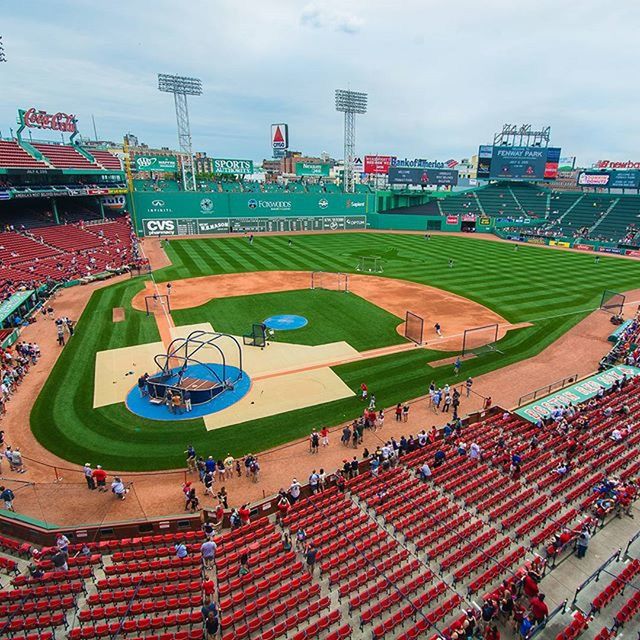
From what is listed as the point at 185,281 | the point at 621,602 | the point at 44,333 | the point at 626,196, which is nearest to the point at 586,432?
the point at 621,602

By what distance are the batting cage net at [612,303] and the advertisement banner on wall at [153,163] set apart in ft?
227

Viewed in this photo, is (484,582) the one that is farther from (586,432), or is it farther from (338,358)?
(338,358)

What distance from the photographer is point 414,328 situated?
32.6 m

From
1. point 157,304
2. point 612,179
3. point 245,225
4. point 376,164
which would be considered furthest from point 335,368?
point 612,179

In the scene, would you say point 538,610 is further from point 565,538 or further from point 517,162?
point 517,162

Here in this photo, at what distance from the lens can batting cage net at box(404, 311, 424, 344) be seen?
31.3 m

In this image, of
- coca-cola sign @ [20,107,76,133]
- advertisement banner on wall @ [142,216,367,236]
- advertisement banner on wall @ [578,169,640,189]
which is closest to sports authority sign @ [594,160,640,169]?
advertisement banner on wall @ [578,169,640,189]

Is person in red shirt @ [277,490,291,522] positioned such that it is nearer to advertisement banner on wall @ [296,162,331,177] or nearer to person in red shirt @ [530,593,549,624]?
person in red shirt @ [530,593,549,624]

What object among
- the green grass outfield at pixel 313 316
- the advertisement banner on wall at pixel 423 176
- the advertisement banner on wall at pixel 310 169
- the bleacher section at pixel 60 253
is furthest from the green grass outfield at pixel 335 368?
the advertisement banner on wall at pixel 310 169

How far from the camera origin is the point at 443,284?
46.6 meters

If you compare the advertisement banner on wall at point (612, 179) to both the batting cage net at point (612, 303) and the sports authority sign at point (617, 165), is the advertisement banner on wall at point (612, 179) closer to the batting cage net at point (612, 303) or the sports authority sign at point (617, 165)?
the sports authority sign at point (617, 165)

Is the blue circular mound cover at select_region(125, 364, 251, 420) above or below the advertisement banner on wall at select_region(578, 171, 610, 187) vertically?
below

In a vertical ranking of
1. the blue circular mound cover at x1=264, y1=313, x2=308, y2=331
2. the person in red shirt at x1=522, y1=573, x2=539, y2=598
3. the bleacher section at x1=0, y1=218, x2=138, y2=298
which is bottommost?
the blue circular mound cover at x1=264, y1=313, x2=308, y2=331

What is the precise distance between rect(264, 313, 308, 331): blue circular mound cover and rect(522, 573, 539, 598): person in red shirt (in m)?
23.7
